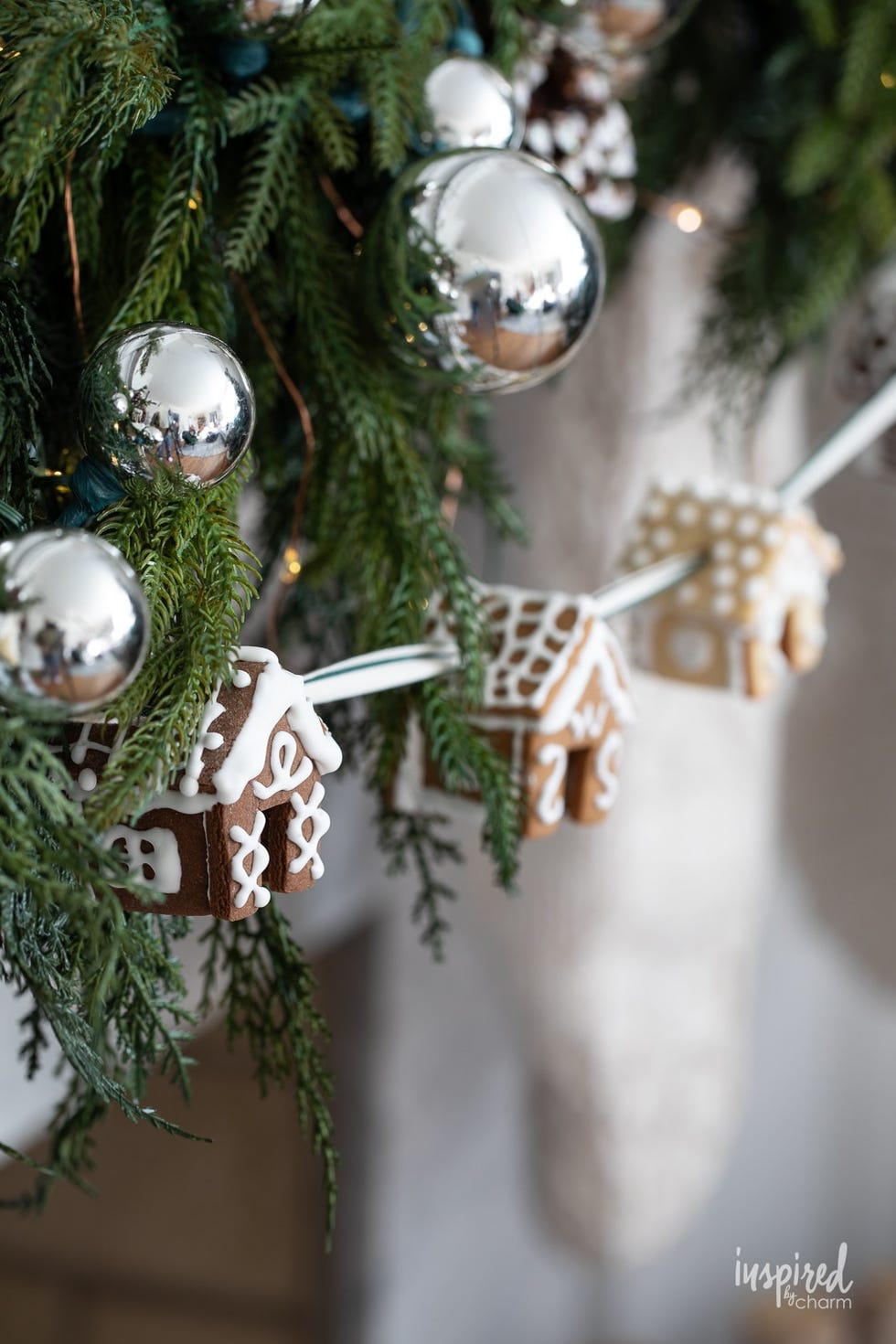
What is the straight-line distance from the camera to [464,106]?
490 millimetres

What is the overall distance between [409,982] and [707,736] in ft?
1.64

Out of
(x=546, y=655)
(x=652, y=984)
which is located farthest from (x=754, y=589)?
(x=652, y=984)

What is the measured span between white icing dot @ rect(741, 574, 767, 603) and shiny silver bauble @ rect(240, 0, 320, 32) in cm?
30

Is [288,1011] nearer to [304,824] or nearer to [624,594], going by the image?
[304,824]

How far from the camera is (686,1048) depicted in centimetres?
112

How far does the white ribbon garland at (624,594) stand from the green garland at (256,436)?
0.06 ft

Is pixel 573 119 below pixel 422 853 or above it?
above

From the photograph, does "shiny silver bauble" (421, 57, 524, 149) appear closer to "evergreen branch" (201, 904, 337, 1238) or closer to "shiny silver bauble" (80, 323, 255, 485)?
"shiny silver bauble" (80, 323, 255, 485)

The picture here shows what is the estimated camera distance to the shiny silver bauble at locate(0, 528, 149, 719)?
0.28 m

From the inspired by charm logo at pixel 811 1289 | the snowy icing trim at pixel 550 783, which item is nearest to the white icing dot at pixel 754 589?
the snowy icing trim at pixel 550 783

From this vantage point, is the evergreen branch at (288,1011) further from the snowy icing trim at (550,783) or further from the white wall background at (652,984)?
the white wall background at (652,984)

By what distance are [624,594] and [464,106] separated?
0.21 m

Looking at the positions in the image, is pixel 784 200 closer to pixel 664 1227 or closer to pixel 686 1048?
pixel 686 1048

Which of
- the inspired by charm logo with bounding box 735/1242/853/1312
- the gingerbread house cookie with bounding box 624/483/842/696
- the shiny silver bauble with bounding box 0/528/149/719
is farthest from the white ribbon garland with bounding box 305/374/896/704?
the inspired by charm logo with bounding box 735/1242/853/1312
